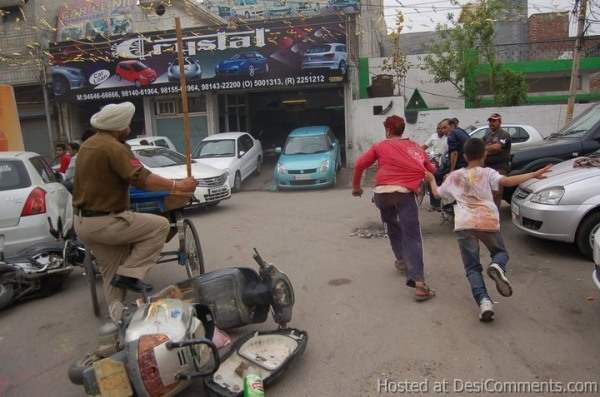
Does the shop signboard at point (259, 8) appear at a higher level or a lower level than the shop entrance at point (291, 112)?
higher

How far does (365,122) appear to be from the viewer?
18125 mm

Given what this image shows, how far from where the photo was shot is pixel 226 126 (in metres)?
20.9

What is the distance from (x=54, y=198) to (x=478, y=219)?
202 inches

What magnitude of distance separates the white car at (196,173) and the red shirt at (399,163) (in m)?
6.20

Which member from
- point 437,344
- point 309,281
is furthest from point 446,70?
point 437,344

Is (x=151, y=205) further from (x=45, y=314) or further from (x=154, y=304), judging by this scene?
(x=154, y=304)

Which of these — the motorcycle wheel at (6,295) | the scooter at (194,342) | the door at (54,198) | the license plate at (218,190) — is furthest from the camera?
the license plate at (218,190)

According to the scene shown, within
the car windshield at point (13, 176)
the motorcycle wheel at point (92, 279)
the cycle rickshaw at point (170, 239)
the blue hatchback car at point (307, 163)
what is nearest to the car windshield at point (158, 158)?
the blue hatchback car at point (307, 163)

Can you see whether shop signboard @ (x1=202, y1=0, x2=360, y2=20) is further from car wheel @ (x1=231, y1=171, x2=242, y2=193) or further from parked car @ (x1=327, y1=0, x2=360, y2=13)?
car wheel @ (x1=231, y1=171, x2=242, y2=193)

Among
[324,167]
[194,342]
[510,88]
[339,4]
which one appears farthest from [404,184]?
[339,4]

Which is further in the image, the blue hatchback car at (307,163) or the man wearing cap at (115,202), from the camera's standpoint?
the blue hatchback car at (307,163)

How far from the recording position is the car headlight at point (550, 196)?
6.04m

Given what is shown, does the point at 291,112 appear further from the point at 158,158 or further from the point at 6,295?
the point at 6,295

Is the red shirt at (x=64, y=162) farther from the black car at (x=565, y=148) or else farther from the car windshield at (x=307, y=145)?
the black car at (x=565, y=148)
